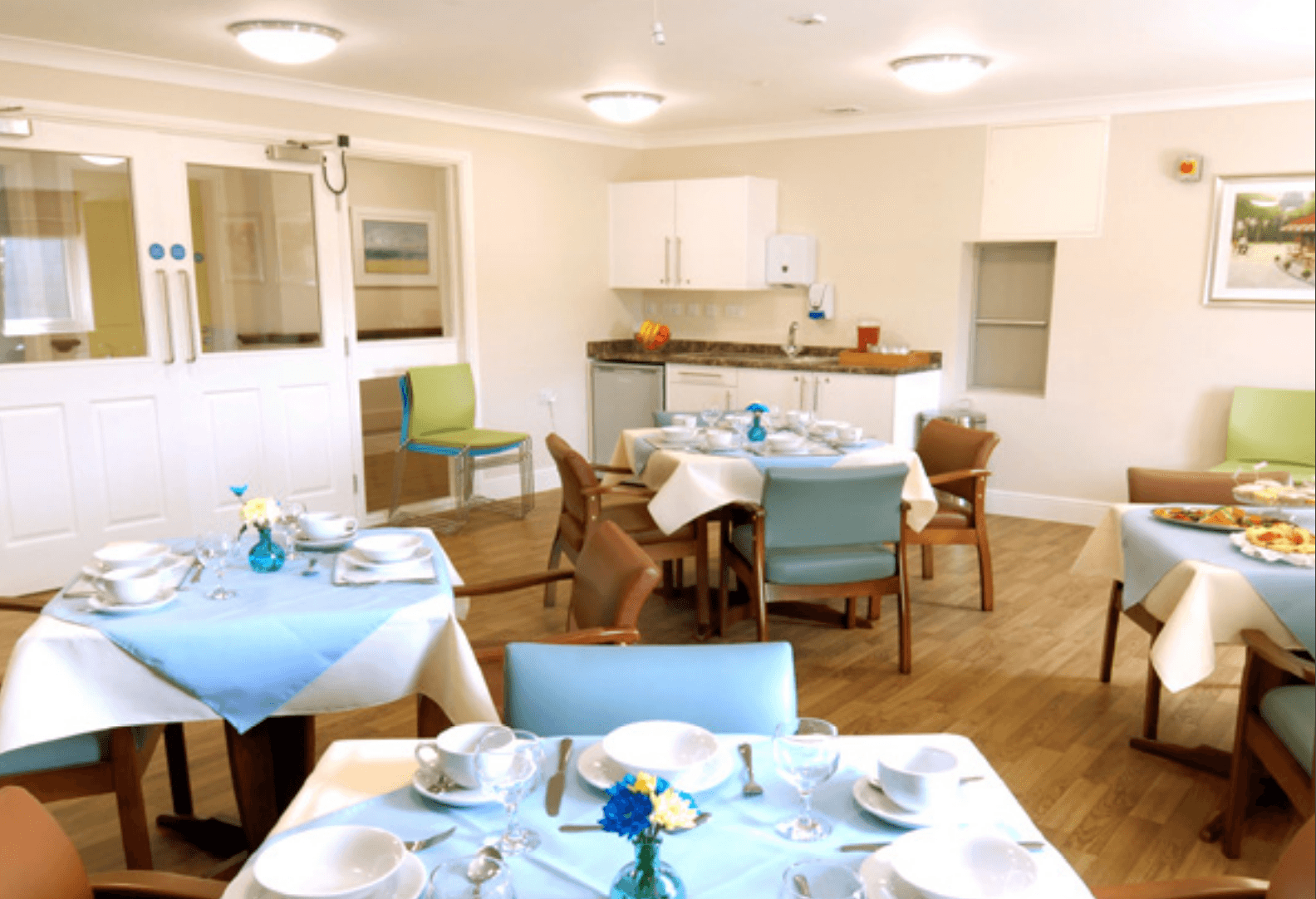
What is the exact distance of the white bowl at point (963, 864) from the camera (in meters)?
1.24

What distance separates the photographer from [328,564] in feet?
8.48

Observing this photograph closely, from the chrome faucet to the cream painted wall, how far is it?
7cm

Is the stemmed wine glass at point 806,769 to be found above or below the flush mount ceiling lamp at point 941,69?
below

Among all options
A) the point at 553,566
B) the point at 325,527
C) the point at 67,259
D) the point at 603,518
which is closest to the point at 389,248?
the point at 67,259

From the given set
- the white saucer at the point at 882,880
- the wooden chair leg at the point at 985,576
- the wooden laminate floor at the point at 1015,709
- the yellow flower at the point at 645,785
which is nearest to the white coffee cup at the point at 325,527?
the wooden laminate floor at the point at 1015,709

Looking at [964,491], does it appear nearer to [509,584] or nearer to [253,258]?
[509,584]

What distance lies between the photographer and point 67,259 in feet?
15.2

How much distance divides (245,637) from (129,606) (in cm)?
30

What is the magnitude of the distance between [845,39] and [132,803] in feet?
12.5

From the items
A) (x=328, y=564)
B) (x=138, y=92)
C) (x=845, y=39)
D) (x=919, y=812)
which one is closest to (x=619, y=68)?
(x=845, y=39)

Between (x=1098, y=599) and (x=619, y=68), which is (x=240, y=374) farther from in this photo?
→ (x=1098, y=599)
